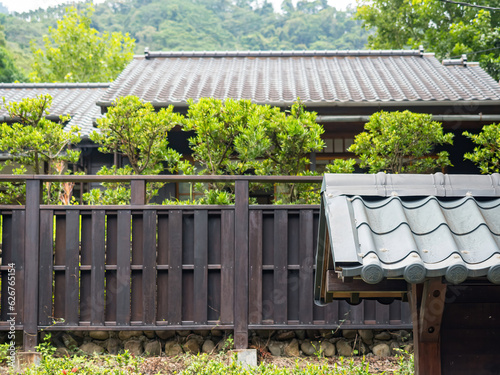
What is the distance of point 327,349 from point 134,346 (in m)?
1.98

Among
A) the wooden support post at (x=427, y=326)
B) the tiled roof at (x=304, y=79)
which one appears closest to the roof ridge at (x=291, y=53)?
the tiled roof at (x=304, y=79)

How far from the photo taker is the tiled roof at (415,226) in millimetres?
1733


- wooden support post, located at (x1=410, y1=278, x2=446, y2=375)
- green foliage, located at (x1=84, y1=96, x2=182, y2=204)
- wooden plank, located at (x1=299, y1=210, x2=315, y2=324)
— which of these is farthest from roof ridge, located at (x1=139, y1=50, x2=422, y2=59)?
wooden support post, located at (x1=410, y1=278, x2=446, y2=375)

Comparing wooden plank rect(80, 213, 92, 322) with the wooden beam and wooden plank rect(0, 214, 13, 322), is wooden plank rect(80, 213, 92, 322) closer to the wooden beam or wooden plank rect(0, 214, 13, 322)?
wooden plank rect(0, 214, 13, 322)

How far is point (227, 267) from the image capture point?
488cm

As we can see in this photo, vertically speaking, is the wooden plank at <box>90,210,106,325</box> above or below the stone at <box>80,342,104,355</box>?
above

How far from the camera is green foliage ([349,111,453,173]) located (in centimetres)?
594

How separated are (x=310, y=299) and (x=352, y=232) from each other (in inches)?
125

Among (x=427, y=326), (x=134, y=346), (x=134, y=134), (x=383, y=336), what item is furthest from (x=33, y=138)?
(x=427, y=326)

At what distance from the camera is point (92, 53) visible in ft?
64.5

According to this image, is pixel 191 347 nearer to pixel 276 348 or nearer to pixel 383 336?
pixel 276 348

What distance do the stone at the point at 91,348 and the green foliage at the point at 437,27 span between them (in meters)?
13.6

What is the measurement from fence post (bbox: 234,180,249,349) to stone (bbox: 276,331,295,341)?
1.43 feet

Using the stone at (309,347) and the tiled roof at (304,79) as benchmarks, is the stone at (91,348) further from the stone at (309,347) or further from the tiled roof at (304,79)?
the tiled roof at (304,79)
